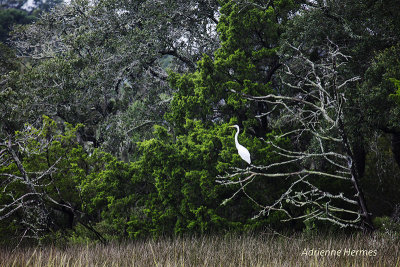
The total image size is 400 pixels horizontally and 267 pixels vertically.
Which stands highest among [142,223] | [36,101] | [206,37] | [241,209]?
[206,37]

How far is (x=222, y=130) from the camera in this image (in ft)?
30.3

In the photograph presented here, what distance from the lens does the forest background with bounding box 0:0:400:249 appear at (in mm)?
8164

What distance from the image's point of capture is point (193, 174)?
8781mm

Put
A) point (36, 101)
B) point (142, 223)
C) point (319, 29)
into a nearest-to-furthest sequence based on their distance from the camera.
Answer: point (319, 29) < point (142, 223) < point (36, 101)

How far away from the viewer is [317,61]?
9.62 meters

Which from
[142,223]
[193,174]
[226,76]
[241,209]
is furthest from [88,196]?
[226,76]

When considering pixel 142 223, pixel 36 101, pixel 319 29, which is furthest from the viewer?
pixel 36 101

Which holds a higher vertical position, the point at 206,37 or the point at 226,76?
the point at 206,37

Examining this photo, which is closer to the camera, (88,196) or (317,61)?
(317,61)

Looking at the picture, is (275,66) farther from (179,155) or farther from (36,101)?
(36,101)

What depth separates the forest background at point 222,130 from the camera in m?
8.16

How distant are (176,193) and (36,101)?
704cm

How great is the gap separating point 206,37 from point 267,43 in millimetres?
3673

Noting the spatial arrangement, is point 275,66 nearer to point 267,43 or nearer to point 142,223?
point 267,43
